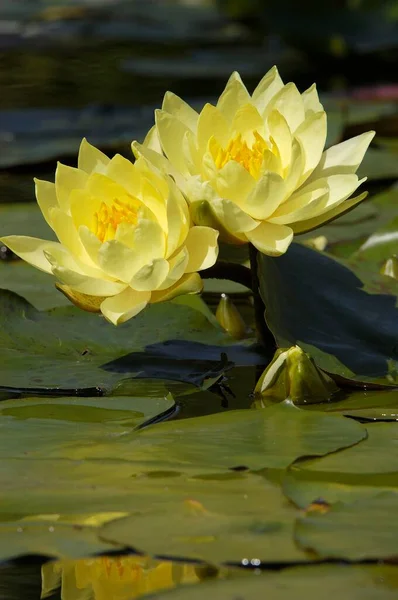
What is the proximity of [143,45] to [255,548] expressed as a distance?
16.7 ft

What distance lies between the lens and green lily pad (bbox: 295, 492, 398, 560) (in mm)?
1086

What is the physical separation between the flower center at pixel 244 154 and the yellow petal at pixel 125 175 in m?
0.13

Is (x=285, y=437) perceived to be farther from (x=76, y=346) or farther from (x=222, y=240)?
(x=76, y=346)

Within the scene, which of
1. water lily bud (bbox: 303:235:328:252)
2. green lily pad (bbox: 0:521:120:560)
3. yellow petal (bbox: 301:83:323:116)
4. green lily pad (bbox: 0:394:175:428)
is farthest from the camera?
water lily bud (bbox: 303:235:328:252)

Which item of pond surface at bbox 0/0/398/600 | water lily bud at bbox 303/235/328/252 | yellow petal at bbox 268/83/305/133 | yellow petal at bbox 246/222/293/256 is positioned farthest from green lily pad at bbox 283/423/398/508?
water lily bud at bbox 303/235/328/252

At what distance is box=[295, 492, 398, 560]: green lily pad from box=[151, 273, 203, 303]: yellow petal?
469mm

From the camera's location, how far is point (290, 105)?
1.64 meters

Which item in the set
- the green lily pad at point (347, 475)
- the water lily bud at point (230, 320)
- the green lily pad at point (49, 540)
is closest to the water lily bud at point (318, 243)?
the water lily bud at point (230, 320)

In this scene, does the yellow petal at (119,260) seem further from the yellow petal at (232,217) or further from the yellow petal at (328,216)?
the yellow petal at (328,216)

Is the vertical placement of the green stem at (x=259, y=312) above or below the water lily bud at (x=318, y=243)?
below

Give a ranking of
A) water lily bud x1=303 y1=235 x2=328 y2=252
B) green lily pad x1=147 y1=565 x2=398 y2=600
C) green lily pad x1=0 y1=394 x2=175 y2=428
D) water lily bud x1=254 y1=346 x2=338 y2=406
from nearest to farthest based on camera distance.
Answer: green lily pad x1=147 y1=565 x2=398 y2=600, green lily pad x1=0 y1=394 x2=175 y2=428, water lily bud x1=254 y1=346 x2=338 y2=406, water lily bud x1=303 y1=235 x2=328 y2=252

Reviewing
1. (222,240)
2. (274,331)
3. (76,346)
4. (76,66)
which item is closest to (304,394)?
(274,331)

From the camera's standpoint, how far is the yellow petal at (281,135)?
1.59 metres

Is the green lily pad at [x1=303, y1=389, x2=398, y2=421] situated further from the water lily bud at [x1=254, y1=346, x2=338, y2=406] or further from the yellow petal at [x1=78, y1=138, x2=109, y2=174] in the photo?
the yellow petal at [x1=78, y1=138, x2=109, y2=174]
